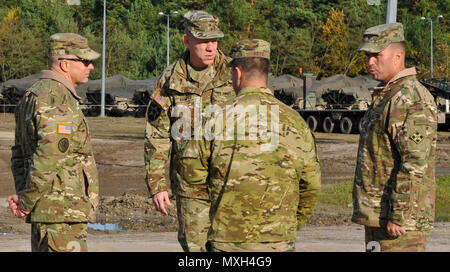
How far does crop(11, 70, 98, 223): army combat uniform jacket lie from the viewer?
18.1ft

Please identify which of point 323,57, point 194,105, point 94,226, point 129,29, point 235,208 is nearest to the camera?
point 235,208

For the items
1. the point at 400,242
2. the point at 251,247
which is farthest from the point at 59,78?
the point at 400,242

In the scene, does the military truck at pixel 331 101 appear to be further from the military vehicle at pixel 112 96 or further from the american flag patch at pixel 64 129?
the american flag patch at pixel 64 129

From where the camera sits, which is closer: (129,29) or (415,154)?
(415,154)

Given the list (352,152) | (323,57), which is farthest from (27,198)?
(323,57)

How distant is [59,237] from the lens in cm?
561

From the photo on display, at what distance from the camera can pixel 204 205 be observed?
5.66m

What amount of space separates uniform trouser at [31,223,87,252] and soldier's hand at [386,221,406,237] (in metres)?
1.89

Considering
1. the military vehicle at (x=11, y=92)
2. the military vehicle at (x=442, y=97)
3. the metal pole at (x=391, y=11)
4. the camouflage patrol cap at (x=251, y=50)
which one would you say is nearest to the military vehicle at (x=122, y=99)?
the military vehicle at (x=11, y=92)

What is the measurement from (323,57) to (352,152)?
4952 centimetres

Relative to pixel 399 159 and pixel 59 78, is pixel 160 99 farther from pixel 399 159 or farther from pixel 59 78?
pixel 399 159

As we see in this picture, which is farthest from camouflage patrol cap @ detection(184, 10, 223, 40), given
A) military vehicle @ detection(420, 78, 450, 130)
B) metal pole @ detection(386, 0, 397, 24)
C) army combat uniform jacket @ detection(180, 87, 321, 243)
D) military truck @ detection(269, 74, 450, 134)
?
military vehicle @ detection(420, 78, 450, 130)

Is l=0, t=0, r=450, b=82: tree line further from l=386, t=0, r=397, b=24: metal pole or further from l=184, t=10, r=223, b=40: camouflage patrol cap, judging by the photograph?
l=184, t=10, r=223, b=40: camouflage patrol cap
